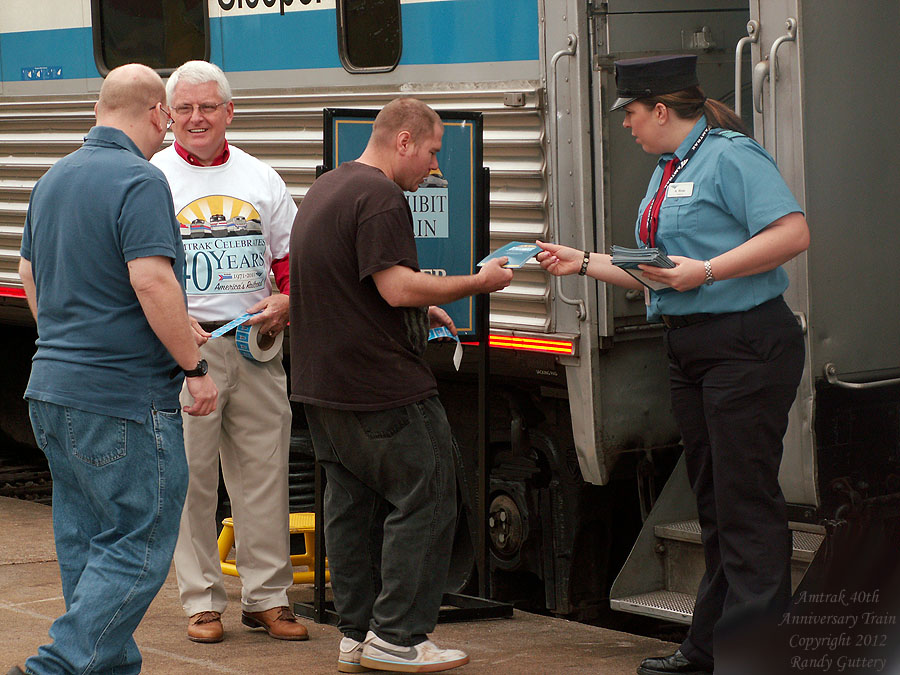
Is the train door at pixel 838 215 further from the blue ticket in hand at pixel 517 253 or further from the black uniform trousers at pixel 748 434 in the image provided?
the blue ticket in hand at pixel 517 253

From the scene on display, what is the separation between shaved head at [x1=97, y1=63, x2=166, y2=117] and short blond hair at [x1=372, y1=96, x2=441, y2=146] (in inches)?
27.5

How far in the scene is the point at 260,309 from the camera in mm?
4660

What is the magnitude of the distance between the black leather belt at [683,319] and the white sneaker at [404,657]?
123cm

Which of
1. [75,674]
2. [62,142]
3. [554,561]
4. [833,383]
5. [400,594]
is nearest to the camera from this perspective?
[75,674]

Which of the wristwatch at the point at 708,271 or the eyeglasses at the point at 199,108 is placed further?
Result: the eyeglasses at the point at 199,108

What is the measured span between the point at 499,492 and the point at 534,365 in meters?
0.82

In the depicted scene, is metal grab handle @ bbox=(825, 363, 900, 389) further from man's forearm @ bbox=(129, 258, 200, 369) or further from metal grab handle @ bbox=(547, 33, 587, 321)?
man's forearm @ bbox=(129, 258, 200, 369)

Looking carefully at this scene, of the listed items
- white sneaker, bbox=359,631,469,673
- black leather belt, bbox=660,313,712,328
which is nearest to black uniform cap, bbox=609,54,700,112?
black leather belt, bbox=660,313,712,328

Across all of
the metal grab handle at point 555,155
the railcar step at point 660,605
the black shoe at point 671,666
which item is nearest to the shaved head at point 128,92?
the metal grab handle at point 555,155

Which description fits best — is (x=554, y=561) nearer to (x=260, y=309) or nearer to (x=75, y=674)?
(x=260, y=309)

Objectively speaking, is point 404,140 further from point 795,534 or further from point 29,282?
point 795,534

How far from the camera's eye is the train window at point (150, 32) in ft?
20.6

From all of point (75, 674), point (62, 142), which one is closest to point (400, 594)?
point (75, 674)

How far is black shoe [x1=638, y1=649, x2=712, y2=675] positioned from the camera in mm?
4172
